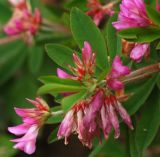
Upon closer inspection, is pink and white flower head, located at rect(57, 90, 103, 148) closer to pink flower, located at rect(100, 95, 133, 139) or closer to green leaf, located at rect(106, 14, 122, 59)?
pink flower, located at rect(100, 95, 133, 139)

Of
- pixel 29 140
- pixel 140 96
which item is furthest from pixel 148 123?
pixel 29 140

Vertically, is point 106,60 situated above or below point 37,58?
above

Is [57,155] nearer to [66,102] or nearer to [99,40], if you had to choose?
[99,40]

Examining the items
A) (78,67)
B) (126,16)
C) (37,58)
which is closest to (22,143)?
(78,67)

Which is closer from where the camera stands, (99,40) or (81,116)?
(81,116)

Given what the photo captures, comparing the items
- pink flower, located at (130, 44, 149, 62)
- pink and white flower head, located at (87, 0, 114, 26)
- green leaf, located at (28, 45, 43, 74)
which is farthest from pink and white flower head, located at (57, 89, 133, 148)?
green leaf, located at (28, 45, 43, 74)

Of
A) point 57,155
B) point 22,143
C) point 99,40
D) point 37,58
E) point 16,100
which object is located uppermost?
point 99,40
